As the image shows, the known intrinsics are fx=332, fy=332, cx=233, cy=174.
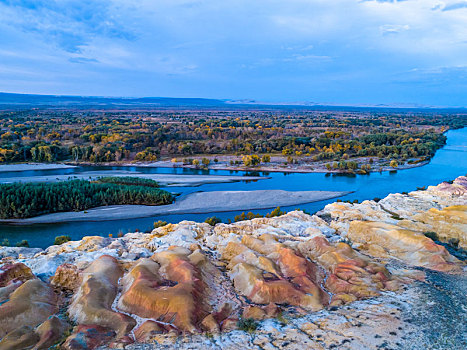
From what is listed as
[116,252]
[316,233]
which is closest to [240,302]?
[116,252]

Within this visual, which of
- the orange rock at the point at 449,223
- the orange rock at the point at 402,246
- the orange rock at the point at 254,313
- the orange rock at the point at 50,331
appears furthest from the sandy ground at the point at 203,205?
the orange rock at the point at 254,313

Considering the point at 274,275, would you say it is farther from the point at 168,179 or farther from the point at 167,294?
the point at 168,179

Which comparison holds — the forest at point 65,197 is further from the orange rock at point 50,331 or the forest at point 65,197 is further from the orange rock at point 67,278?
the orange rock at point 50,331

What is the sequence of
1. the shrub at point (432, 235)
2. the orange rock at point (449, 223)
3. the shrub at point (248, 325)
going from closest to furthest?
the shrub at point (248, 325), the orange rock at point (449, 223), the shrub at point (432, 235)

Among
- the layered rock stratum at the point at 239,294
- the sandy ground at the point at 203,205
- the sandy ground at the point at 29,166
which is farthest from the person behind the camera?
the sandy ground at the point at 29,166

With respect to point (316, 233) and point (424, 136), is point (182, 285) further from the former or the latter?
point (424, 136)

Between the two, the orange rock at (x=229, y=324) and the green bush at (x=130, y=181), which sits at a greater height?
the orange rock at (x=229, y=324)

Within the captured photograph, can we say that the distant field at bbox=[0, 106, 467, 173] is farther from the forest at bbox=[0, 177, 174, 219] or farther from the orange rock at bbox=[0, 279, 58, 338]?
the orange rock at bbox=[0, 279, 58, 338]
